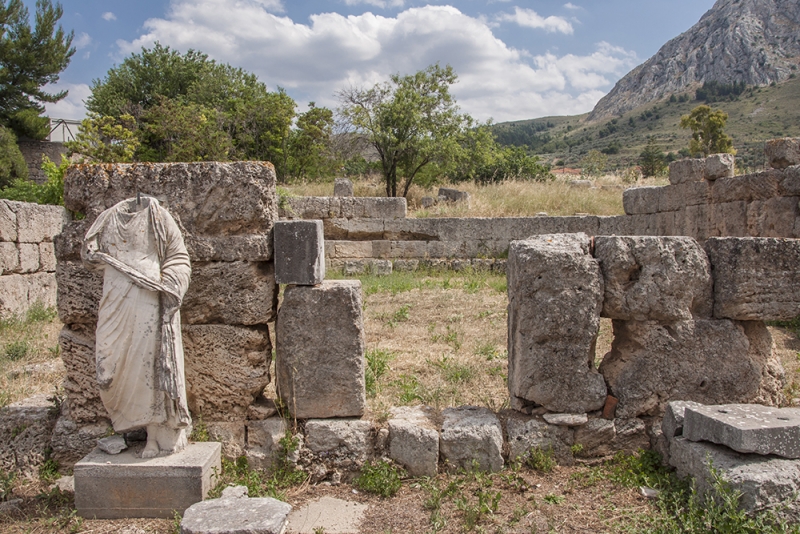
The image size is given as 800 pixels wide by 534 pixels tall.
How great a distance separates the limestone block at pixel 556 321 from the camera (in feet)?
11.7

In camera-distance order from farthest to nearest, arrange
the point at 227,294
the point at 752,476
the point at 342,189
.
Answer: the point at 342,189
the point at 227,294
the point at 752,476

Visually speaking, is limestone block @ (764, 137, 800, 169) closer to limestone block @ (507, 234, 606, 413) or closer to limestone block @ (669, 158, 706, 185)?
limestone block @ (669, 158, 706, 185)

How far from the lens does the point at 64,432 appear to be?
12.3 ft

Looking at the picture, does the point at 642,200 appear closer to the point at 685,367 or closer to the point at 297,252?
the point at 685,367

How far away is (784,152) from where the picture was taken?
8.91 meters

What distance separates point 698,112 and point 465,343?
23851mm

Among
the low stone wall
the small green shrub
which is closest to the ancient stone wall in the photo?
the small green shrub

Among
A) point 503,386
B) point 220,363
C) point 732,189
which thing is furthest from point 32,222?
point 732,189

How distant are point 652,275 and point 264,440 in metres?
2.86

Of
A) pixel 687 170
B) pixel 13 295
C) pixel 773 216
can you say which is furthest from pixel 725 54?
pixel 13 295

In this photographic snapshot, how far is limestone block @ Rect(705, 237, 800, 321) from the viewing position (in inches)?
143

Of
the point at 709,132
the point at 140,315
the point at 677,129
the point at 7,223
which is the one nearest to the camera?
the point at 140,315

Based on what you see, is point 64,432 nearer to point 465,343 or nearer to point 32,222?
point 465,343

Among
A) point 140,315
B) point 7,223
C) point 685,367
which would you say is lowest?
point 685,367
